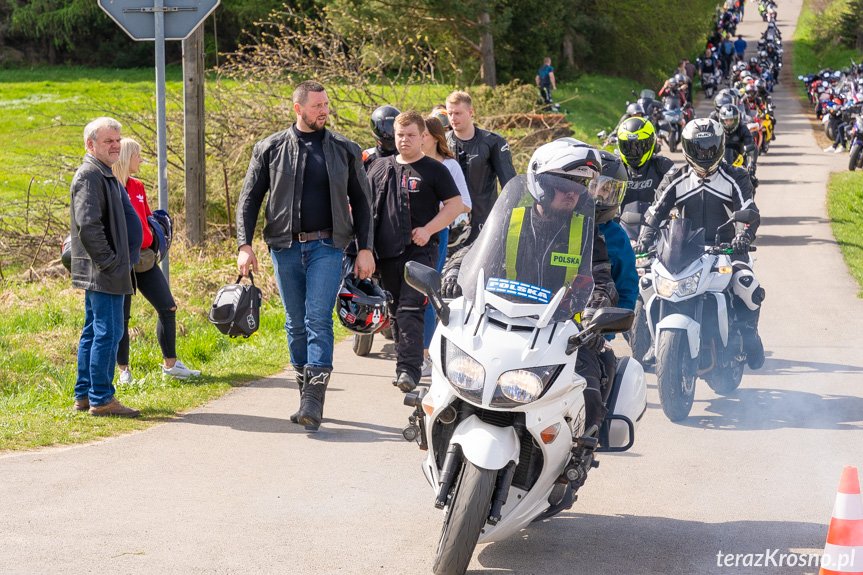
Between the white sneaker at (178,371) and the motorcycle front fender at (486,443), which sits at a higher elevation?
the motorcycle front fender at (486,443)

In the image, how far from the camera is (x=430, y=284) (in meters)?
4.38

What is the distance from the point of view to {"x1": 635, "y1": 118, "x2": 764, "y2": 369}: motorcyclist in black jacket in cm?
782

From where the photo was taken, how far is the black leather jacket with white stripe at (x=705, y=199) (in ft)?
26.2

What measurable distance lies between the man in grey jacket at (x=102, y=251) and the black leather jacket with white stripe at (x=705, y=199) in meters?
3.84

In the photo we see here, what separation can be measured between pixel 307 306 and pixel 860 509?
11.7 ft

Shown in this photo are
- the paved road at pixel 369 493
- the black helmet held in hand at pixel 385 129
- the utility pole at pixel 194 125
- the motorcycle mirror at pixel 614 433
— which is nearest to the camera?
the paved road at pixel 369 493

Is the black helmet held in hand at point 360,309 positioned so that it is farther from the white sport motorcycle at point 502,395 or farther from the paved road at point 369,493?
the white sport motorcycle at point 502,395

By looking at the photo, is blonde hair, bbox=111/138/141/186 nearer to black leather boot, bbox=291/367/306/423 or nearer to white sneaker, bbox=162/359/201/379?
white sneaker, bbox=162/359/201/379

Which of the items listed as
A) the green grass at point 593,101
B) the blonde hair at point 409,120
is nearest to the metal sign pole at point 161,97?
the blonde hair at point 409,120

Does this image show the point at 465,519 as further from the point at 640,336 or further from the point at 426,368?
the point at 640,336

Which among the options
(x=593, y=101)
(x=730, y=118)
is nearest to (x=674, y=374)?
(x=730, y=118)

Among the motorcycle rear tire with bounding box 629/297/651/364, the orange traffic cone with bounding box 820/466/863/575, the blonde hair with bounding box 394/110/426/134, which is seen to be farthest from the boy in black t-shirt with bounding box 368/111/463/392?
the orange traffic cone with bounding box 820/466/863/575

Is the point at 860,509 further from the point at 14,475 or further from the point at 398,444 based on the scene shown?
the point at 14,475

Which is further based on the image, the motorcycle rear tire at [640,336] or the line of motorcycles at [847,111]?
the line of motorcycles at [847,111]
